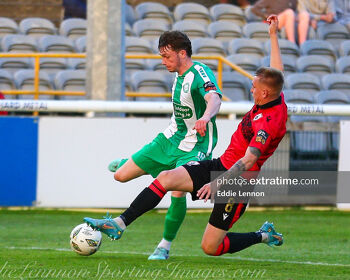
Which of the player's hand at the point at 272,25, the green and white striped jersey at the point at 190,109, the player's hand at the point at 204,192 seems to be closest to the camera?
the player's hand at the point at 204,192

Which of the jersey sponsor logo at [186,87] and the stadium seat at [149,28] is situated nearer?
the jersey sponsor logo at [186,87]

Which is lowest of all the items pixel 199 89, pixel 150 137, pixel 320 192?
pixel 320 192

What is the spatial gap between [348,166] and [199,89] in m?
5.47

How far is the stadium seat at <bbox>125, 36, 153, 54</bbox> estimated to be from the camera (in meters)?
15.7

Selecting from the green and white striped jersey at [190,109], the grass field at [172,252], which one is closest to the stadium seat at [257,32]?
the grass field at [172,252]

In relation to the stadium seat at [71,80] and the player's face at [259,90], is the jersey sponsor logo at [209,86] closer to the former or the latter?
the player's face at [259,90]

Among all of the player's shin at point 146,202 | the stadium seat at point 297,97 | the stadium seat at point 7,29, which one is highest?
the stadium seat at point 7,29

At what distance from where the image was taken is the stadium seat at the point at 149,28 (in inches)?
647

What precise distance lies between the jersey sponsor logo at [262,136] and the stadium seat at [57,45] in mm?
9695

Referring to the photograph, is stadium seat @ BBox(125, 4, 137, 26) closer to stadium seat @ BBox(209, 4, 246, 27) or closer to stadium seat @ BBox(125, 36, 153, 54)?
stadium seat @ BBox(125, 36, 153, 54)

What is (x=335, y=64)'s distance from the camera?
1670 centimetres

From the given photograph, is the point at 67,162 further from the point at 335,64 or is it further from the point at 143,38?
the point at 335,64

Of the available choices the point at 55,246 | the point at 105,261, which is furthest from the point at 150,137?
the point at 105,261

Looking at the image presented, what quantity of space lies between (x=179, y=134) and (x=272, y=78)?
145cm
